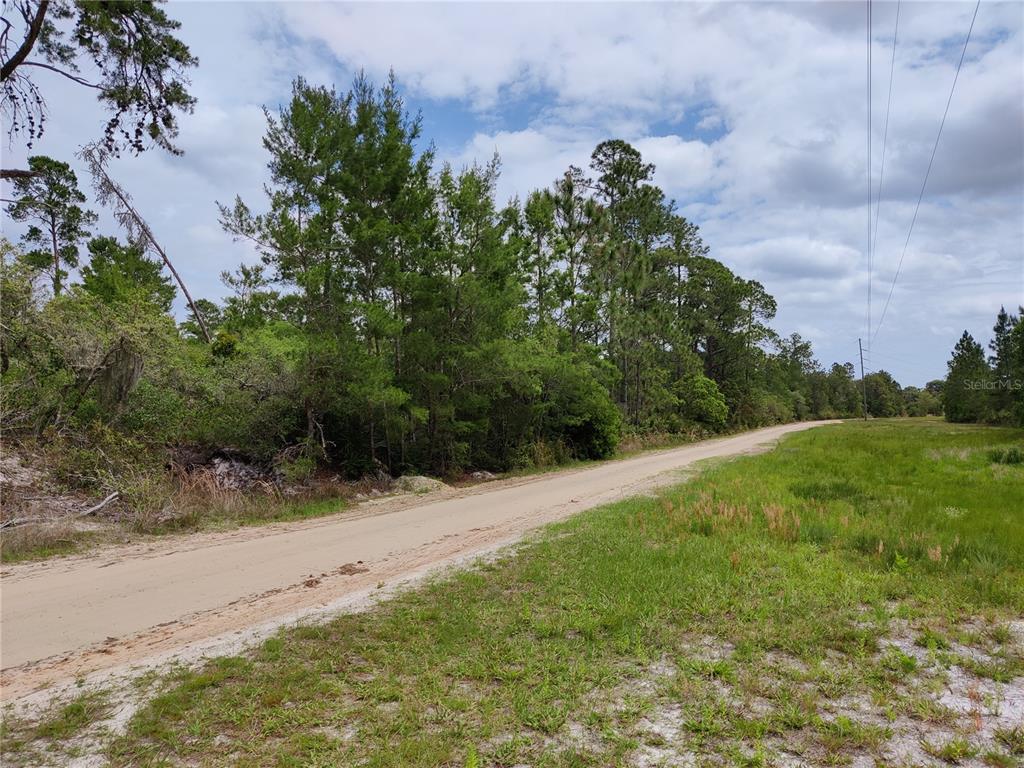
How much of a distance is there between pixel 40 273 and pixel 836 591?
56.4ft

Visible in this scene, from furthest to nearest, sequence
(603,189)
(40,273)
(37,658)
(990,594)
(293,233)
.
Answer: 1. (603,189)
2. (293,233)
3. (40,273)
4. (990,594)
5. (37,658)

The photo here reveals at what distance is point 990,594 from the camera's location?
5.65m

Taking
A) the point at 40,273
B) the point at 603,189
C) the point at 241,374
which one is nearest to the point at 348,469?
the point at 241,374

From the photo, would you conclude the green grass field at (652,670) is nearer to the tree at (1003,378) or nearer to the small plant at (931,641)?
the small plant at (931,641)

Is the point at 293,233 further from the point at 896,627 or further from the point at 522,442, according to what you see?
the point at 896,627

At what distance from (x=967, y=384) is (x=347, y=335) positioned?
69897 millimetres

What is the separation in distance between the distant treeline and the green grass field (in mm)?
10148

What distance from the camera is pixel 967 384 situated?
61.0 m

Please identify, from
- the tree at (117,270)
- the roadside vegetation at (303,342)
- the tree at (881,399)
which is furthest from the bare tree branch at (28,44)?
the tree at (881,399)

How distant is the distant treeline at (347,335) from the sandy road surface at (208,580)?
15.8ft

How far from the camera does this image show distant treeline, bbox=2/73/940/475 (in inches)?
538

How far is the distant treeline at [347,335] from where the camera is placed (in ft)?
44.8

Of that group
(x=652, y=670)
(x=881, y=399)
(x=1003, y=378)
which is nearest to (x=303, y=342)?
(x=652, y=670)

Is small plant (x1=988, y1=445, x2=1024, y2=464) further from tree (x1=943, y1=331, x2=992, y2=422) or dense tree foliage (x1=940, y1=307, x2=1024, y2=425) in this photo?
tree (x1=943, y1=331, x2=992, y2=422)
